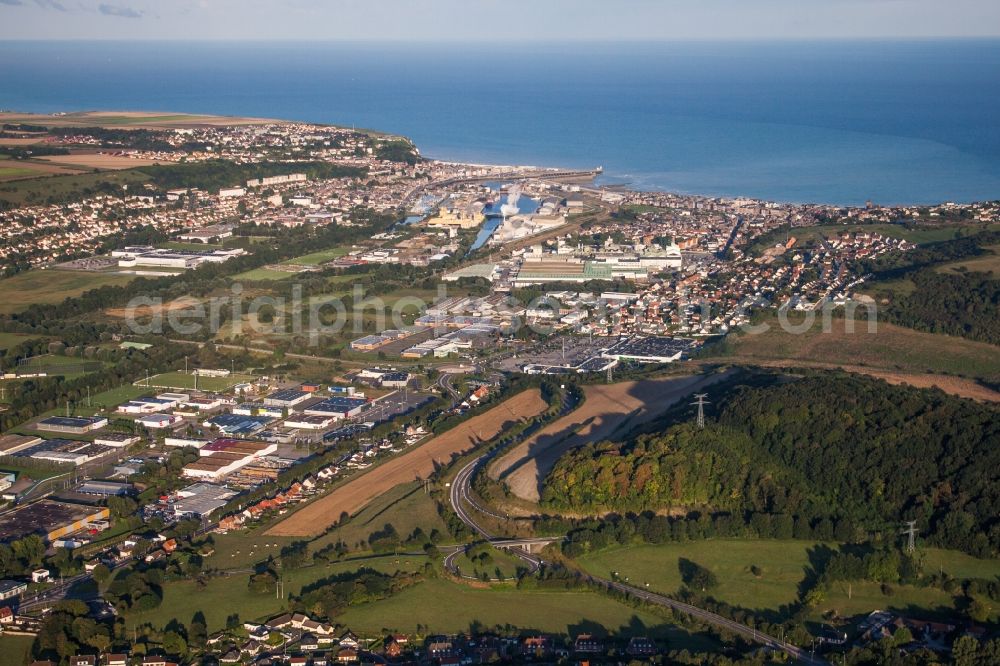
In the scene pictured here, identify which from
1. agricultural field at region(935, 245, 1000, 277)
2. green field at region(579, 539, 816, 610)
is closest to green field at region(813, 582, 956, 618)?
green field at region(579, 539, 816, 610)

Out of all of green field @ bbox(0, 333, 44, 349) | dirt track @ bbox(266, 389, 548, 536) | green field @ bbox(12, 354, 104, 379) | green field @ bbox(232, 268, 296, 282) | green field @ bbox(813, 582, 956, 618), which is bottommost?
green field @ bbox(813, 582, 956, 618)

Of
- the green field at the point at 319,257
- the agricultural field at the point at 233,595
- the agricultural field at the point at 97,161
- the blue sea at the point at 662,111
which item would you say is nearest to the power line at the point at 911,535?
the agricultural field at the point at 233,595

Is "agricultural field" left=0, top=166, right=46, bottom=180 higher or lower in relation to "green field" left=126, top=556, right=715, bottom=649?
higher

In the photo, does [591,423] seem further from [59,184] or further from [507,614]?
[59,184]

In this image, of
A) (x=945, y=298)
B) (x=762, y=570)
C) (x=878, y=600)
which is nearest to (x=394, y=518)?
(x=762, y=570)

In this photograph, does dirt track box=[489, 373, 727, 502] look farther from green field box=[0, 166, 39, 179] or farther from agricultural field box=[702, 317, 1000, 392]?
green field box=[0, 166, 39, 179]

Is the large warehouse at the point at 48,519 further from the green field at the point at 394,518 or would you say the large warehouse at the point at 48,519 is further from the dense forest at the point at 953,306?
the dense forest at the point at 953,306

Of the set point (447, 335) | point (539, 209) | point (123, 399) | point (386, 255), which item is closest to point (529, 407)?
point (447, 335)
